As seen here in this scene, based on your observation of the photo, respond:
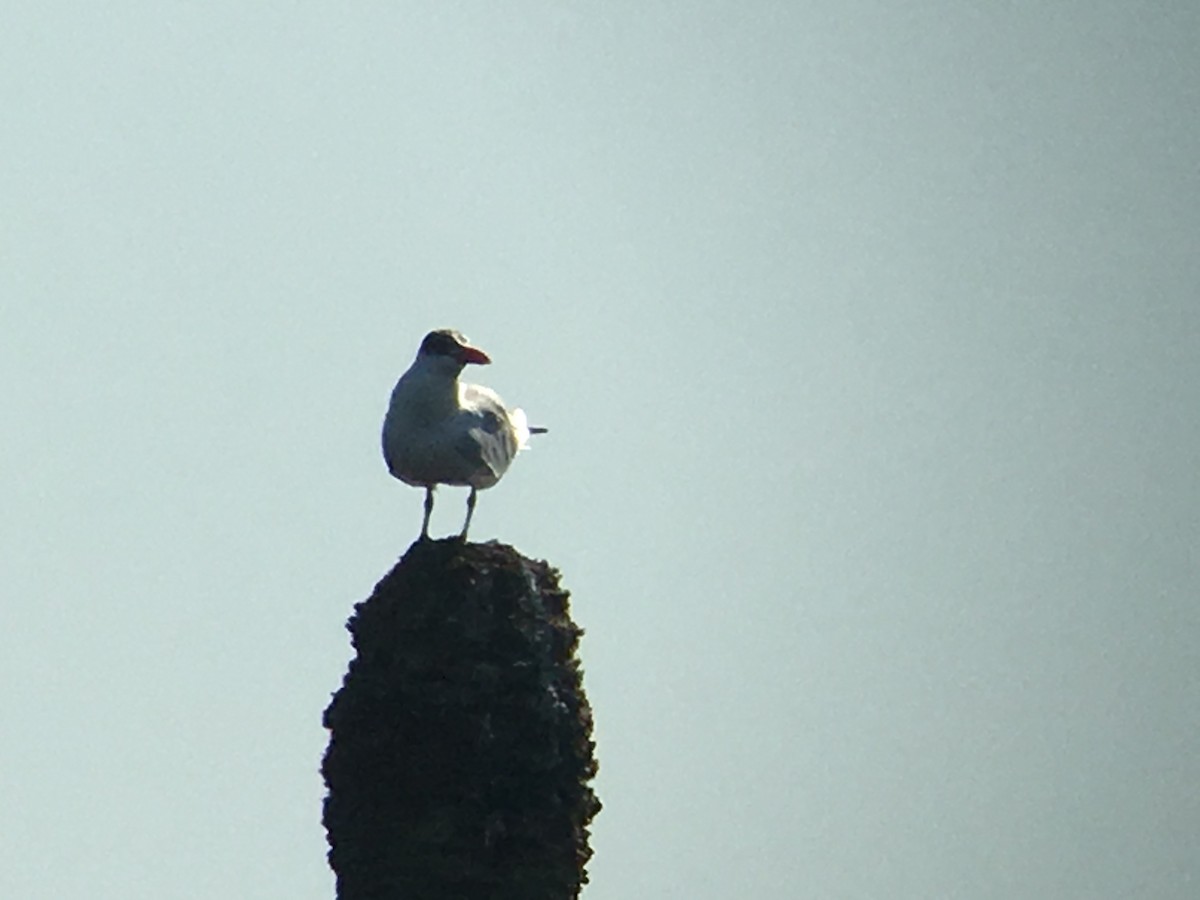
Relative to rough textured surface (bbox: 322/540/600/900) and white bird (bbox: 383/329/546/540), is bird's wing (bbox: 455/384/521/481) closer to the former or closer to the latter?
white bird (bbox: 383/329/546/540)

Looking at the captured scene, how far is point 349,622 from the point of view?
4797 centimetres

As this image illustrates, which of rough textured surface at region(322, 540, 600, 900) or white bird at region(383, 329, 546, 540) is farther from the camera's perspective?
white bird at region(383, 329, 546, 540)

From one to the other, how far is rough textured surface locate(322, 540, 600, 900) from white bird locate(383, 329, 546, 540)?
1460mm

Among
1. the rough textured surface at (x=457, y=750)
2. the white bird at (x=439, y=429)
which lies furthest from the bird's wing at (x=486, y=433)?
the rough textured surface at (x=457, y=750)

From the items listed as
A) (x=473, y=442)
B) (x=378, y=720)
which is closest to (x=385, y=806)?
(x=378, y=720)

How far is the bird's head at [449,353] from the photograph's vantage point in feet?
162

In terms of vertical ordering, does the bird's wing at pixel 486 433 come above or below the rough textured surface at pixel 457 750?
above

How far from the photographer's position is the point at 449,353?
4947cm

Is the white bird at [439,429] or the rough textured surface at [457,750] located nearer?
the rough textured surface at [457,750]

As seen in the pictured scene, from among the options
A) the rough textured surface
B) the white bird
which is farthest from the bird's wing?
the rough textured surface

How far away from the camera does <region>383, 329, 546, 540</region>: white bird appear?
4909cm

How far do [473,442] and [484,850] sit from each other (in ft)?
15.9

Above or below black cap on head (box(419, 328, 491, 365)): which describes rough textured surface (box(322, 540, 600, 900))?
below

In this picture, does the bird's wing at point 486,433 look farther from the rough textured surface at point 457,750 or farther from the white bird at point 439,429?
the rough textured surface at point 457,750
